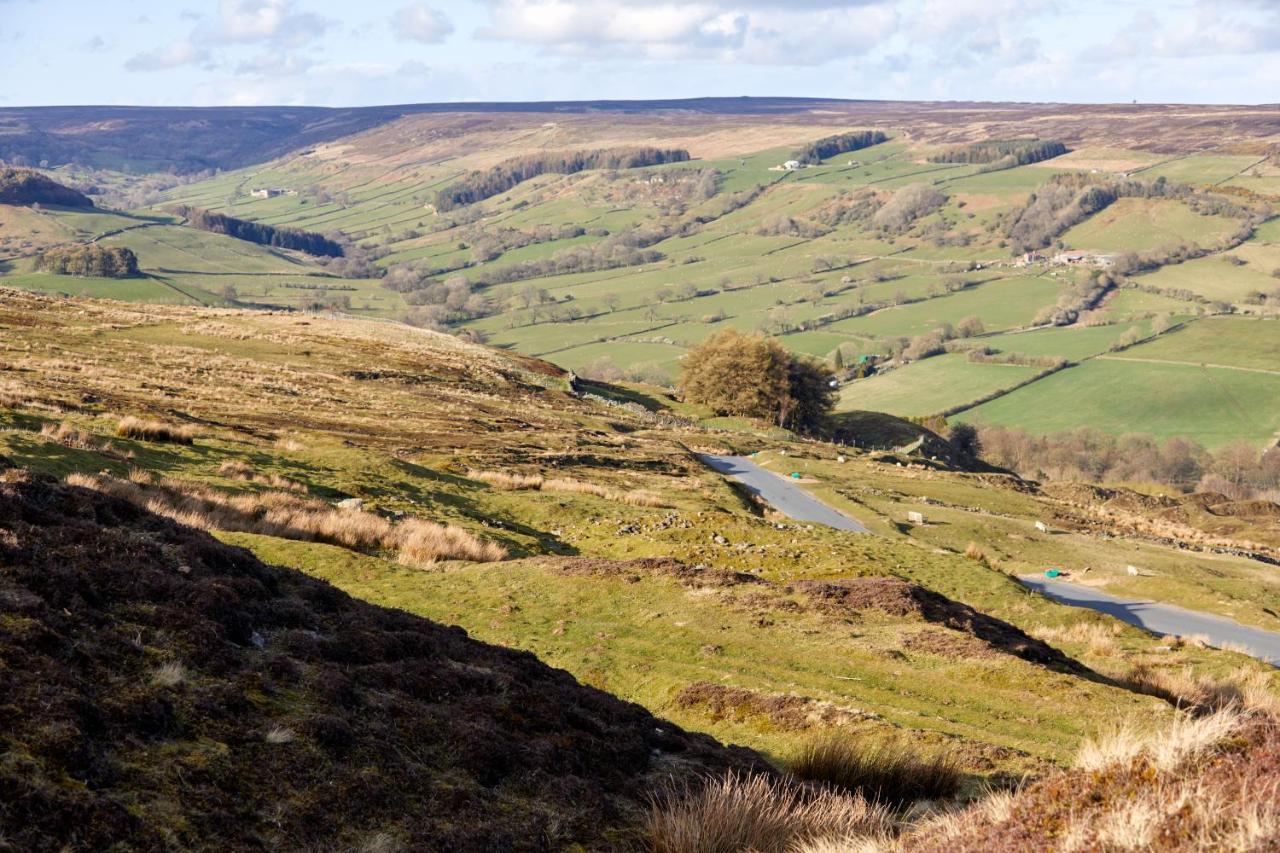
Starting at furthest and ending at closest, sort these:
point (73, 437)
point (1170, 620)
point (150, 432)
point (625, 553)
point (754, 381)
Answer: point (754, 381) < point (1170, 620) < point (150, 432) < point (625, 553) < point (73, 437)

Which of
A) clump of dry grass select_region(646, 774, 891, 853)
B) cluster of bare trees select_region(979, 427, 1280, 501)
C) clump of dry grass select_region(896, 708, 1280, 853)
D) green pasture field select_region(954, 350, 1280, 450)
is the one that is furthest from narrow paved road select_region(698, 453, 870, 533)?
green pasture field select_region(954, 350, 1280, 450)

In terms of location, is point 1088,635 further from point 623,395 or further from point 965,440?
point 965,440

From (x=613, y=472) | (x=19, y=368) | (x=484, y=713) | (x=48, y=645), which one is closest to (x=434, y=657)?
(x=484, y=713)

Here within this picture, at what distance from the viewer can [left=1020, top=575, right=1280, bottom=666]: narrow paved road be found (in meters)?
33.2

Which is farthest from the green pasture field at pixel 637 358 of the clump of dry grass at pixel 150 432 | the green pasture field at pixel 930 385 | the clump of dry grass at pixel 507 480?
the clump of dry grass at pixel 150 432

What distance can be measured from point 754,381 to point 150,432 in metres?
78.4

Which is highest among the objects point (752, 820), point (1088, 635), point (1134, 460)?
point (752, 820)

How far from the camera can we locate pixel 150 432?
1196 inches

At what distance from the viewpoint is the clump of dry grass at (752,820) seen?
24.7 feet

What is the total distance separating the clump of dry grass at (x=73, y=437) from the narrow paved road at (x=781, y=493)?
93.4 ft

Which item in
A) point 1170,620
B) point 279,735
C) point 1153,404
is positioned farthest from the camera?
point 1153,404

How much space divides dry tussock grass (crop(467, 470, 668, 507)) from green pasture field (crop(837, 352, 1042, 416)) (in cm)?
11631

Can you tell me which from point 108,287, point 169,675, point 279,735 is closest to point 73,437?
point 169,675

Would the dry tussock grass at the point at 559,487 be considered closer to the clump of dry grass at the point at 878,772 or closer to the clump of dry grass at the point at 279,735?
the clump of dry grass at the point at 878,772
